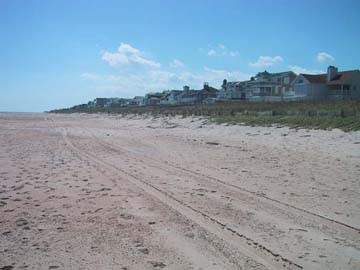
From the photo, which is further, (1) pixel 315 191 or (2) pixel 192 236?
(1) pixel 315 191

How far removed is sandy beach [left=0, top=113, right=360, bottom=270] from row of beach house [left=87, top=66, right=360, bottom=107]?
41.9 meters

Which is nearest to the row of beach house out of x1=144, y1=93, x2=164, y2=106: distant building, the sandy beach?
x1=144, y1=93, x2=164, y2=106: distant building

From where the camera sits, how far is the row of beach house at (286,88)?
66312 mm

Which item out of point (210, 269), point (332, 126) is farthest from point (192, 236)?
point (332, 126)

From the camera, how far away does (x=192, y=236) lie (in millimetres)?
6066

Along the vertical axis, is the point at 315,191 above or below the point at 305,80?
below

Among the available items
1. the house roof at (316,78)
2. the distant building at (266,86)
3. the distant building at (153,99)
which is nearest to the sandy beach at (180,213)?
the house roof at (316,78)

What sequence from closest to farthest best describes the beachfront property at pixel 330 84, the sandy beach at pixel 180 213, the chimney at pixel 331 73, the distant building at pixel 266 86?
the sandy beach at pixel 180 213 → the beachfront property at pixel 330 84 → the chimney at pixel 331 73 → the distant building at pixel 266 86

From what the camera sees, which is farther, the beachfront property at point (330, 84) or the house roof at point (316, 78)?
the house roof at point (316, 78)

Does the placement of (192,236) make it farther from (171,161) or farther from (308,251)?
(171,161)

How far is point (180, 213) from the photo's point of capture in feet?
24.0

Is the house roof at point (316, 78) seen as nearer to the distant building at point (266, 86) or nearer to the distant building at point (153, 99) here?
the distant building at point (266, 86)

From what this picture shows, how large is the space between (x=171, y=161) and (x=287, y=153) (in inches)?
197

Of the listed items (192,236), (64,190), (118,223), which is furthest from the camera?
(64,190)
